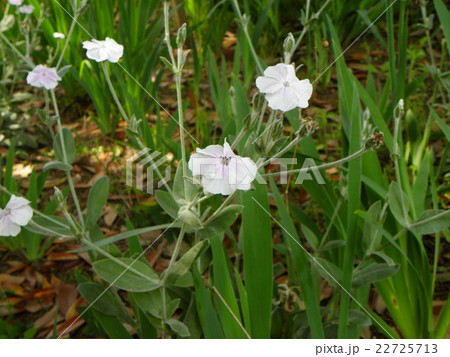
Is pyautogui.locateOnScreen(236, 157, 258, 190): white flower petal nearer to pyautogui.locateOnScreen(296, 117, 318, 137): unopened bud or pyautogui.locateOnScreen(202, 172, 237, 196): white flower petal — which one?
pyautogui.locateOnScreen(202, 172, 237, 196): white flower petal

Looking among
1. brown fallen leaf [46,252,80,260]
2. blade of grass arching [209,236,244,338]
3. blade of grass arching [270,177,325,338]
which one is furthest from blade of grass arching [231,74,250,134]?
brown fallen leaf [46,252,80,260]

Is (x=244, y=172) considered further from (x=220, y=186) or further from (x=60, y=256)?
(x=60, y=256)

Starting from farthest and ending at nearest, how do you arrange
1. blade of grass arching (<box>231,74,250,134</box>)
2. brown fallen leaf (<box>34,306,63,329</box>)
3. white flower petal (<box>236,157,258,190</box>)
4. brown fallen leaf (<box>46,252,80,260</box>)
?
brown fallen leaf (<box>46,252,80,260</box>) → brown fallen leaf (<box>34,306,63,329</box>) → blade of grass arching (<box>231,74,250,134</box>) → white flower petal (<box>236,157,258,190</box>)

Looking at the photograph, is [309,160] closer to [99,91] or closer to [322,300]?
[322,300]

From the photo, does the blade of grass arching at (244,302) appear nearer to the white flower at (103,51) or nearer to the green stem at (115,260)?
the green stem at (115,260)

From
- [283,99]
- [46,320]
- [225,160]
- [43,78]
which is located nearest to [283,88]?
[283,99]

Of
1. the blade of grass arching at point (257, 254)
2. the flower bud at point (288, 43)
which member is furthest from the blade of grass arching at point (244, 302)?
the flower bud at point (288, 43)

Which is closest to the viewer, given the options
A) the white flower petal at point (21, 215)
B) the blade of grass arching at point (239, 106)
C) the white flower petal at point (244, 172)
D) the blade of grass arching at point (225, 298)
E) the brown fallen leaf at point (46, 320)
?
the white flower petal at point (244, 172)
